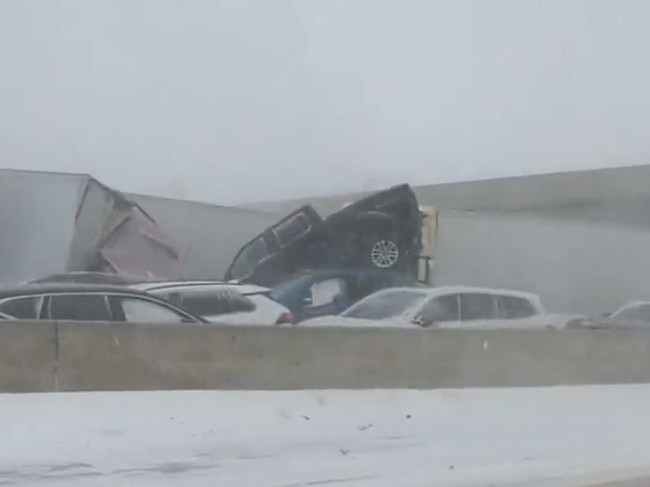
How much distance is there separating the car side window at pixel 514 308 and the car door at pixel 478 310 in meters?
0.05

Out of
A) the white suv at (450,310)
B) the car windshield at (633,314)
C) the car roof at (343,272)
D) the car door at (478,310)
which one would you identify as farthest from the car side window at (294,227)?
the car windshield at (633,314)

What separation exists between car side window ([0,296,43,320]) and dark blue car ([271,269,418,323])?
3.92 feet

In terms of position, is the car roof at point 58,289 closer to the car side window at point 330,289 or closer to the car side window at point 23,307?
the car side window at point 23,307

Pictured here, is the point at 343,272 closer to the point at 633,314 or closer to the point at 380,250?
the point at 380,250

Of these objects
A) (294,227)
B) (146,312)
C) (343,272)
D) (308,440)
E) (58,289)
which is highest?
(294,227)

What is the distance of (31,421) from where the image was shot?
3613mm

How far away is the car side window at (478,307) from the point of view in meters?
5.26

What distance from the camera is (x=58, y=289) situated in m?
4.30

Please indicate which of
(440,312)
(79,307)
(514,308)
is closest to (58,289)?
(79,307)

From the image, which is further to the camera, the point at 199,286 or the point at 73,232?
the point at 199,286

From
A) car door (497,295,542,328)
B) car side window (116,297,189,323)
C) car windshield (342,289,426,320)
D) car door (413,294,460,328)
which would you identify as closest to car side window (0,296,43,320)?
car side window (116,297,189,323)

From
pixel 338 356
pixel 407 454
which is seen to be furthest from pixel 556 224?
pixel 407 454

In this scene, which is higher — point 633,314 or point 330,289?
point 330,289

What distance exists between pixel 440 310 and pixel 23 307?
2.25 metres
